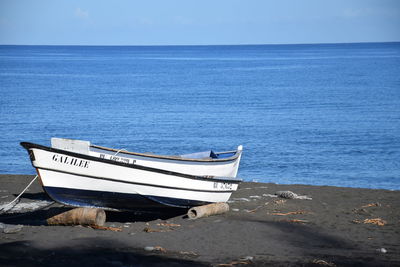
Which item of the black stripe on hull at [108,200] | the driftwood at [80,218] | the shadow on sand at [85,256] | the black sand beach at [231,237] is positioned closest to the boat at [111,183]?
the black stripe on hull at [108,200]

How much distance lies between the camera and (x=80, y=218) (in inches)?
562

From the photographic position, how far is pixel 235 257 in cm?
1216

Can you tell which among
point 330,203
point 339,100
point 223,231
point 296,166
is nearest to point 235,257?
point 223,231

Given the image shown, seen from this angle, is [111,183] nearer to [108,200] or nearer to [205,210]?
[108,200]

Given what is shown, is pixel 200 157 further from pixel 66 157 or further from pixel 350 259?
pixel 350 259

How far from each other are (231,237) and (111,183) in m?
3.26

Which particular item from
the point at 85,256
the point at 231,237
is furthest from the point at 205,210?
the point at 85,256

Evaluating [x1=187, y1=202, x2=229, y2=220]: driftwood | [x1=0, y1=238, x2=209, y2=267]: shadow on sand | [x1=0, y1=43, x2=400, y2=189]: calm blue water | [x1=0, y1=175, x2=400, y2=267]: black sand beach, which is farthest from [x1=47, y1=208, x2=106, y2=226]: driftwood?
[x1=0, y1=43, x2=400, y2=189]: calm blue water

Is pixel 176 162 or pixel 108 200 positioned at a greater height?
pixel 176 162

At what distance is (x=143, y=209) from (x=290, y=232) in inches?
151

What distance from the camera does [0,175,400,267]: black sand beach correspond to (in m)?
11.9

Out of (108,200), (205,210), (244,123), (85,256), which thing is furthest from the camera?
(244,123)

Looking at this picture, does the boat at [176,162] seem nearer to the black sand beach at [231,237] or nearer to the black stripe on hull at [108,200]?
the black sand beach at [231,237]

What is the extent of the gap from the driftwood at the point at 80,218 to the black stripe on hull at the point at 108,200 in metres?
0.40
